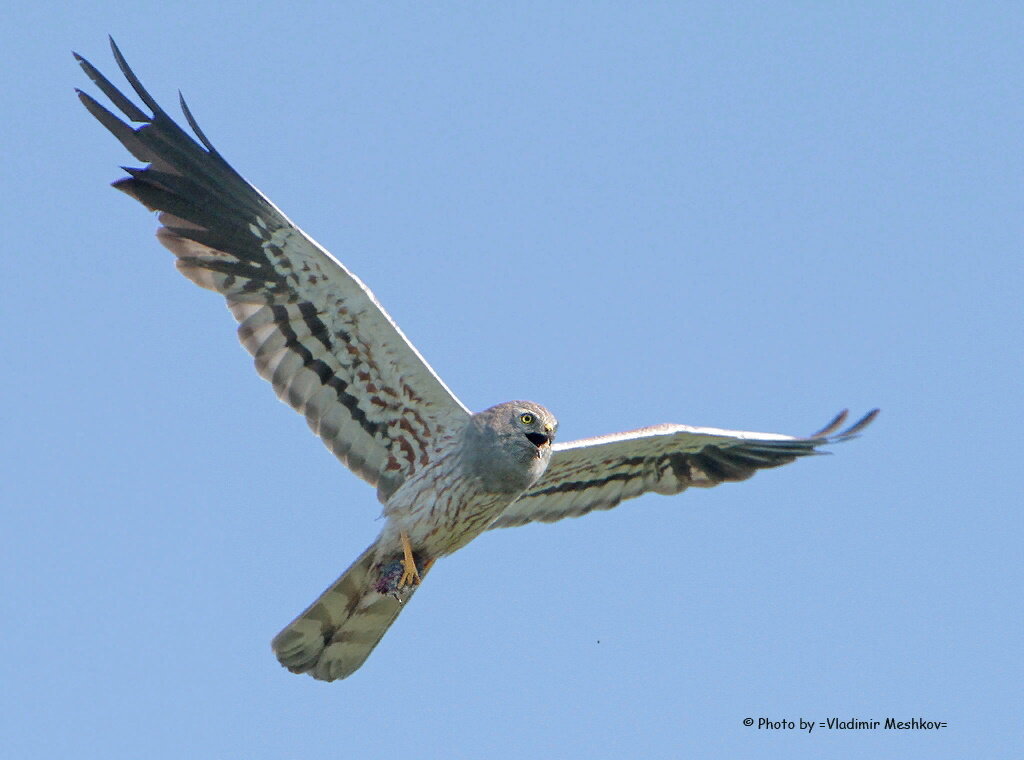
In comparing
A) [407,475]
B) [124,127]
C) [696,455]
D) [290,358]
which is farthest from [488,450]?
[124,127]

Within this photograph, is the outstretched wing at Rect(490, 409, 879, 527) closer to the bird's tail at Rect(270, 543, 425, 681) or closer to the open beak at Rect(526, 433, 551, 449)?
the open beak at Rect(526, 433, 551, 449)

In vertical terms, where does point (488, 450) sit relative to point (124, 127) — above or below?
below

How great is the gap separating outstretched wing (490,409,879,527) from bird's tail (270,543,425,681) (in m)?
1.54

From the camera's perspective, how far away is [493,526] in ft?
41.5

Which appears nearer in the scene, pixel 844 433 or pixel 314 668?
pixel 314 668

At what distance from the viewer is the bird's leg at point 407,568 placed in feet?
36.3

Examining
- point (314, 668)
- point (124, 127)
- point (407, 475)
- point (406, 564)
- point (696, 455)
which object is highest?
point (696, 455)

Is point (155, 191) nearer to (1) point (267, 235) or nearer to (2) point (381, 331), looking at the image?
(1) point (267, 235)

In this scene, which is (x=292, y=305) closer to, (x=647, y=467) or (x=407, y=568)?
(x=407, y=568)

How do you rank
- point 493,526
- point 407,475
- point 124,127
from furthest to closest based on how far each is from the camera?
1. point 493,526
2. point 407,475
3. point 124,127

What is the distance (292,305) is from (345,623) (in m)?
2.42

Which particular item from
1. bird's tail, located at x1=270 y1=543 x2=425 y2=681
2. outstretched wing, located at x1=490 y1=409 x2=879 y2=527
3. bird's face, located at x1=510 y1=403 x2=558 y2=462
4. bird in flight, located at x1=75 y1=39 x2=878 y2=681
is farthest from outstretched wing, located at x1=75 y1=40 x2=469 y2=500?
outstretched wing, located at x1=490 y1=409 x2=879 y2=527

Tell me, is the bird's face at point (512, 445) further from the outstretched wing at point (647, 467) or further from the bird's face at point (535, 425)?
the outstretched wing at point (647, 467)

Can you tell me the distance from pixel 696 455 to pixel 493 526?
187 centimetres
